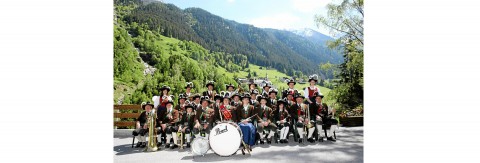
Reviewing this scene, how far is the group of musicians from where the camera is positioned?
555 centimetres

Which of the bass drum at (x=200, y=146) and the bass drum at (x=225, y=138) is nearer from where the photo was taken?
the bass drum at (x=225, y=138)

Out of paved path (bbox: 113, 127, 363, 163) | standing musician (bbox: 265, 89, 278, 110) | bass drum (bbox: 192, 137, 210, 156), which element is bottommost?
paved path (bbox: 113, 127, 363, 163)

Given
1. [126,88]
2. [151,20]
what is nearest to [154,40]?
[151,20]

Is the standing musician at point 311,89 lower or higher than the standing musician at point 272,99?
higher

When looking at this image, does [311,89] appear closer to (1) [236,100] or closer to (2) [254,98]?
(2) [254,98]

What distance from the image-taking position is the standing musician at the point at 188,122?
5566 mm

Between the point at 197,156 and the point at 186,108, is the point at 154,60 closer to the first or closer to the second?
the point at 186,108

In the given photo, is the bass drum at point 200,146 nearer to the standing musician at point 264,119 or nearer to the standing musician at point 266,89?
the standing musician at point 264,119

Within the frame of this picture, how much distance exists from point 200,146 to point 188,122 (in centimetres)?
78

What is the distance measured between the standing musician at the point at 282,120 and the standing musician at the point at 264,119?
0.12 metres

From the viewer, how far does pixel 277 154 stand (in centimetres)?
493

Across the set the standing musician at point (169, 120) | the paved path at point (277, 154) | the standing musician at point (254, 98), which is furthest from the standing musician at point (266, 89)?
the standing musician at point (169, 120)

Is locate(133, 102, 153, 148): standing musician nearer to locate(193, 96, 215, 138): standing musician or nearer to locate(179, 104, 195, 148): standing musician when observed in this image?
locate(179, 104, 195, 148): standing musician

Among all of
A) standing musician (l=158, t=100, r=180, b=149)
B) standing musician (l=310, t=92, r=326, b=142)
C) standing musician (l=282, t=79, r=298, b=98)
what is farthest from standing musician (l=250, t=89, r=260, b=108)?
standing musician (l=158, t=100, r=180, b=149)
